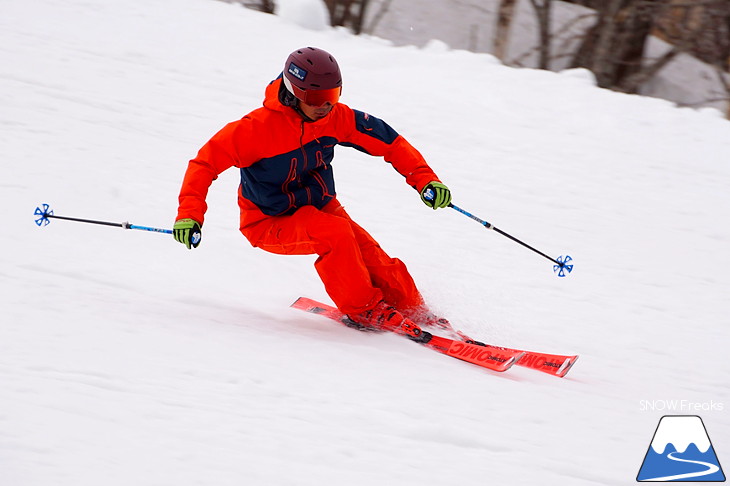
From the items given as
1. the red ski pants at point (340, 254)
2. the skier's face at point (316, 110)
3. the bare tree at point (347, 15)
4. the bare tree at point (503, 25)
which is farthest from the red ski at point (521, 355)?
the bare tree at point (347, 15)

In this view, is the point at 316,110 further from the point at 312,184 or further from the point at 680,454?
the point at 680,454

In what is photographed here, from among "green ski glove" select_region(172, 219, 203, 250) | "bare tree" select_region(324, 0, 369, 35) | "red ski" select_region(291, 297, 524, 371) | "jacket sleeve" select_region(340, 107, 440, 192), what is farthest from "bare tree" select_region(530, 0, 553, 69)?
"green ski glove" select_region(172, 219, 203, 250)

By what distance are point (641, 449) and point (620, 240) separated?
10.6 feet

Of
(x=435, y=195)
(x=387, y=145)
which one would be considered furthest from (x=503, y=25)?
(x=435, y=195)

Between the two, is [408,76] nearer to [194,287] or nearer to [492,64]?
[492,64]

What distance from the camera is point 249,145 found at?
3.64 m

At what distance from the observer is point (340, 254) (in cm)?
374

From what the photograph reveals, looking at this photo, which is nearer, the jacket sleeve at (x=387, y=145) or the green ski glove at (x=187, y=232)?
the green ski glove at (x=187, y=232)

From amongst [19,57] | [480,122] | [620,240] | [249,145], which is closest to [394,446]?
[249,145]

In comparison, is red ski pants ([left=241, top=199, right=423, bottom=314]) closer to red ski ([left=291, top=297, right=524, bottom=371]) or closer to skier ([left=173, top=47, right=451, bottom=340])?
skier ([left=173, top=47, right=451, bottom=340])

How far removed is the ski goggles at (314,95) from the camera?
3551mm

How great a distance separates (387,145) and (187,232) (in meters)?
1.22

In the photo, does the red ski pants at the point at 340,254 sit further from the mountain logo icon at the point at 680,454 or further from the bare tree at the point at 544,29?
the bare tree at the point at 544,29

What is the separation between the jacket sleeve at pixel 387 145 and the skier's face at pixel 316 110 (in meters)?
0.30
